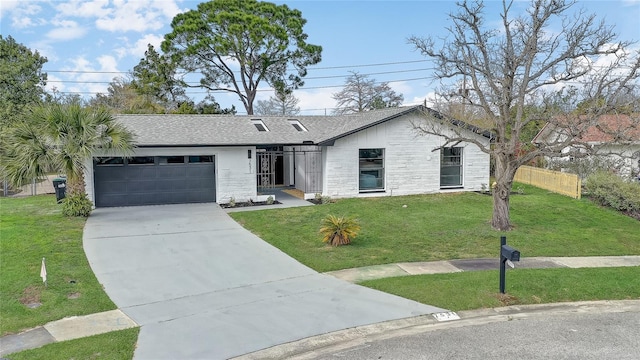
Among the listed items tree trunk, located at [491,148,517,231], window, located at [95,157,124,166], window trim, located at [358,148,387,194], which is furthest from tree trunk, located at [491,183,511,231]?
window, located at [95,157,124,166]

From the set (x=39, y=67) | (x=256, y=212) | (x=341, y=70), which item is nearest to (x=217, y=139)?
(x=256, y=212)

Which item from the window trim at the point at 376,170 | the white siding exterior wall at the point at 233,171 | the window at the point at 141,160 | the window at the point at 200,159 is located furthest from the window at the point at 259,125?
the window at the point at 141,160

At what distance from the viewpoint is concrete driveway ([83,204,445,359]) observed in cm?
681

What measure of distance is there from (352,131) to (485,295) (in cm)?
1204

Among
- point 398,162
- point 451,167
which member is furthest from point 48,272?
point 451,167

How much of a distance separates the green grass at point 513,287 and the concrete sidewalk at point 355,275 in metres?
0.60

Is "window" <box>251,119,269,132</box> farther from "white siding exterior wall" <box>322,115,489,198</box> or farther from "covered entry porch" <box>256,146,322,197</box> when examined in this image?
"white siding exterior wall" <box>322,115,489,198</box>

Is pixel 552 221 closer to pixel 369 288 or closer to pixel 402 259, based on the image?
pixel 402 259

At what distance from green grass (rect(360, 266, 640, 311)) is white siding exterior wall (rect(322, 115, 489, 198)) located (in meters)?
10.8

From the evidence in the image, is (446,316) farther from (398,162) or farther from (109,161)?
(109,161)

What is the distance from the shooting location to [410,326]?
7.32 m

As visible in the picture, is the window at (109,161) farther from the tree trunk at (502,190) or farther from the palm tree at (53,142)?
the tree trunk at (502,190)

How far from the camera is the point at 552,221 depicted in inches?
645

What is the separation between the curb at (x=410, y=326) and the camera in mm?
6414
